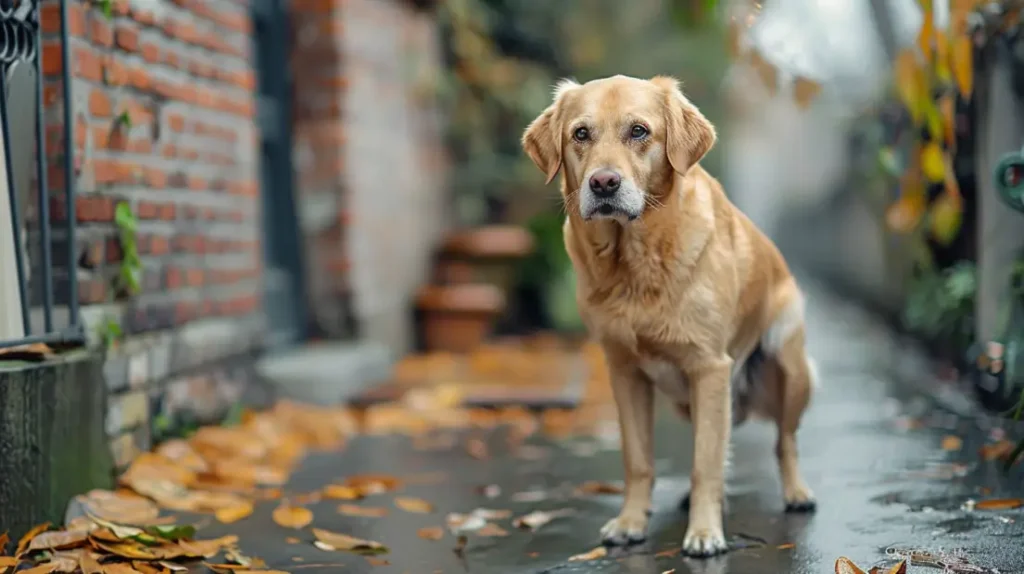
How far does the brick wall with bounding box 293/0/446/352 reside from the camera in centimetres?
633

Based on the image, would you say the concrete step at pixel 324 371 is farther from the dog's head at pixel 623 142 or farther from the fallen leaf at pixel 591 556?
the dog's head at pixel 623 142

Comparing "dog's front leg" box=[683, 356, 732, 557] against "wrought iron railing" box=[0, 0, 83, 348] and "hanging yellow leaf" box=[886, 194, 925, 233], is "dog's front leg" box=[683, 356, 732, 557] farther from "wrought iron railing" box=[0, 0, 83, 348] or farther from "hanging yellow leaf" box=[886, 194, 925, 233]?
"hanging yellow leaf" box=[886, 194, 925, 233]

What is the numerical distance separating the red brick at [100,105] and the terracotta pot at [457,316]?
3.98 meters

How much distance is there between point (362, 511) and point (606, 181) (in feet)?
5.05

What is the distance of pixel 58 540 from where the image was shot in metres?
2.85

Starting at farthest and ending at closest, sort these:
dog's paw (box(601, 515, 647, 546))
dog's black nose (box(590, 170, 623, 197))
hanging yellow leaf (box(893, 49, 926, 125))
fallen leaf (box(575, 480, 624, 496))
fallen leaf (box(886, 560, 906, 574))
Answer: hanging yellow leaf (box(893, 49, 926, 125)) < fallen leaf (box(575, 480, 624, 496)) < dog's paw (box(601, 515, 647, 546)) < dog's black nose (box(590, 170, 623, 197)) < fallen leaf (box(886, 560, 906, 574))

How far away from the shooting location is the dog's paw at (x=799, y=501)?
→ 10.4ft

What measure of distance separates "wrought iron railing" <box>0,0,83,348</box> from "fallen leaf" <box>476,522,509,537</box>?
144 centimetres

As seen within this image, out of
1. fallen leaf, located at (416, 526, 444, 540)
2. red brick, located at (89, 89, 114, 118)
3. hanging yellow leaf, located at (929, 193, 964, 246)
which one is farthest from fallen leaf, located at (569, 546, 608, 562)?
hanging yellow leaf, located at (929, 193, 964, 246)

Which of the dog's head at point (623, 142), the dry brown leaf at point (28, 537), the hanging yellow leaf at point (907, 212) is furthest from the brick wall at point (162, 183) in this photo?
the hanging yellow leaf at point (907, 212)

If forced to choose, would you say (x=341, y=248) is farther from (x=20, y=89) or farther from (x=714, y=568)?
(x=714, y=568)

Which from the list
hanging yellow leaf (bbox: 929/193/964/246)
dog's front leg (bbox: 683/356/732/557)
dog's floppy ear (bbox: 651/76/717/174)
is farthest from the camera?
hanging yellow leaf (bbox: 929/193/964/246)

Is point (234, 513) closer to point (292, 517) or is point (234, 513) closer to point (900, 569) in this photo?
point (292, 517)

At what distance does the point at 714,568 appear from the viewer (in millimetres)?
2621
